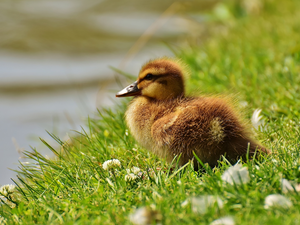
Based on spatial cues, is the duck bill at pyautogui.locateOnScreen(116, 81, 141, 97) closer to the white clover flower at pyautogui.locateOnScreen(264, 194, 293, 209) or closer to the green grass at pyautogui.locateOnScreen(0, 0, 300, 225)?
A: the green grass at pyautogui.locateOnScreen(0, 0, 300, 225)

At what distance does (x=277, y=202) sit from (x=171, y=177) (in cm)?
76

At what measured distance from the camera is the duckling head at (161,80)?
3.06 meters

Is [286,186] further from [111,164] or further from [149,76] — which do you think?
[149,76]

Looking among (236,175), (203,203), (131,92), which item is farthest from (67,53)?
(203,203)

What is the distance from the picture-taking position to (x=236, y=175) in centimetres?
230

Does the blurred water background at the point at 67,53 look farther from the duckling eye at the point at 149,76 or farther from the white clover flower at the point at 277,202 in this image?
the white clover flower at the point at 277,202

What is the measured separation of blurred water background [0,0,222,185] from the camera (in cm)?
526

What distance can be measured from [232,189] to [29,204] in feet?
4.23

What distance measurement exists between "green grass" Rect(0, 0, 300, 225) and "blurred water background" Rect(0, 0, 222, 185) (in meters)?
1.27

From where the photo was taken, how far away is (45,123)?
5.31 meters

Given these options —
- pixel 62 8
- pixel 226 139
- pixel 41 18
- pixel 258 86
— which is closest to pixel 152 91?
pixel 226 139

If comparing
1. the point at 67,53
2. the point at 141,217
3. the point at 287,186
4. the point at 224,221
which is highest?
the point at 67,53

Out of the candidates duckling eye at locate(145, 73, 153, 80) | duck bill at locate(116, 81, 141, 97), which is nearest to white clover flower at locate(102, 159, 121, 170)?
duck bill at locate(116, 81, 141, 97)

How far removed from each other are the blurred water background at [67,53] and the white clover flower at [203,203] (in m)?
2.40
